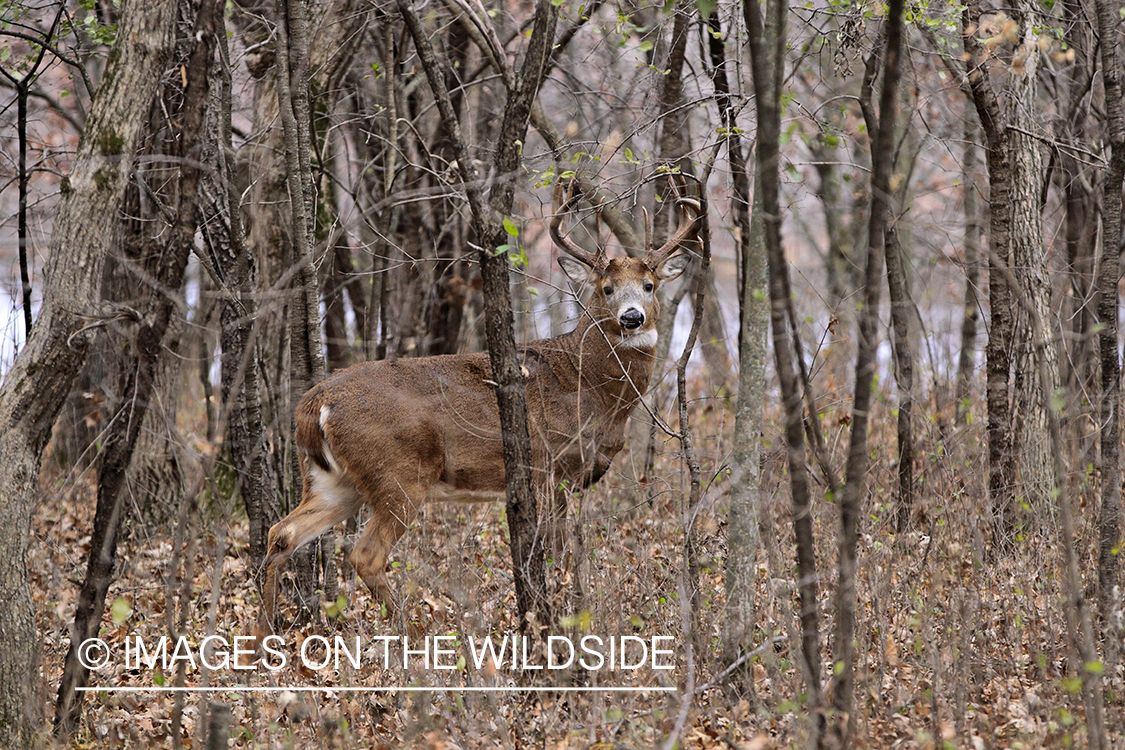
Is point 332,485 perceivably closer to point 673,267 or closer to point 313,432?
point 313,432

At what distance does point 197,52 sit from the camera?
4305mm

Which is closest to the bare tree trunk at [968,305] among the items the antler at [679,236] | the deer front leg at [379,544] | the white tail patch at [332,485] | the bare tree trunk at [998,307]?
the bare tree trunk at [998,307]

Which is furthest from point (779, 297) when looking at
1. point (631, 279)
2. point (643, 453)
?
point (643, 453)

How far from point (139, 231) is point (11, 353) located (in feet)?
4.12

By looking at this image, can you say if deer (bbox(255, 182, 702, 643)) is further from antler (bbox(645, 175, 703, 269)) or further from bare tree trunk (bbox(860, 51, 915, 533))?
bare tree trunk (bbox(860, 51, 915, 533))

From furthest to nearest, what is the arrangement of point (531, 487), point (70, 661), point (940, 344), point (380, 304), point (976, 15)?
1. point (940, 344)
2. point (380, 304)
3. point (976, 15)
4. point (531, 487)
5. point (70, 661)

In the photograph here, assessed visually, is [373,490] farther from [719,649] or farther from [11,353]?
[11,353]

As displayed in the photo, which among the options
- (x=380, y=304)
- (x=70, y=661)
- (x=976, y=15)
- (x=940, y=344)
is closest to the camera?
(x=70, y=661)

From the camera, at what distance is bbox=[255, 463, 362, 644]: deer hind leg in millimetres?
6129

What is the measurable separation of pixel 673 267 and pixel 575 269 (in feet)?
2.32

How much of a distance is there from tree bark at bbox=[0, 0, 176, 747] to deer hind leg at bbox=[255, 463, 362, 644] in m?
1.81

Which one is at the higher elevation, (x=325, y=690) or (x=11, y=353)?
(x=11, y=353)

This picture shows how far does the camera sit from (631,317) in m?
6.95

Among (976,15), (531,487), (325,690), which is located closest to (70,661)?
(325,690)
